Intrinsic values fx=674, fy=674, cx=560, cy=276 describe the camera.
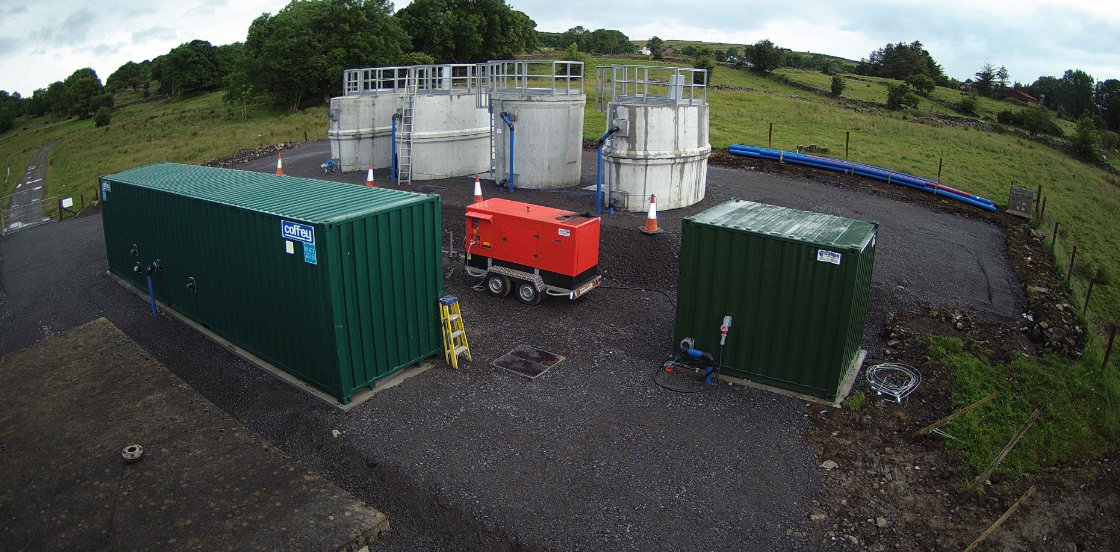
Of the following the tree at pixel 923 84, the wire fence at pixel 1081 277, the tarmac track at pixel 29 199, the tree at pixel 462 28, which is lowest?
the tarmac track at pixel 29 199

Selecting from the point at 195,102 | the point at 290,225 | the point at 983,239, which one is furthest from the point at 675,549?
the point at 195,102

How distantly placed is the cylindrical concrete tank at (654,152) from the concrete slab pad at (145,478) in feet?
40.8

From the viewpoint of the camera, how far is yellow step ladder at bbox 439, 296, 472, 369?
1090 cm

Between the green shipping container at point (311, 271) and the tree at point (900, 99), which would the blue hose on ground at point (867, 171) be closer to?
the green shipping container at point (311, 271)

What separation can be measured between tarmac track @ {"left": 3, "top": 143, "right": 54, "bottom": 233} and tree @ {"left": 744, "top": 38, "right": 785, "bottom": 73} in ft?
178

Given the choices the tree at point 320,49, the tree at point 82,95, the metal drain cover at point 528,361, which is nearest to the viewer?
the metal drain cover at point 528,361

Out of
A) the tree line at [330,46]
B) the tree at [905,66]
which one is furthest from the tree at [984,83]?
the tree line at [330,46]

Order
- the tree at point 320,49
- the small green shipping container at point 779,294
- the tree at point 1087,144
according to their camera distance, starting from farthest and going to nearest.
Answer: the tree at point 320,49, the tree at point 1087,144, the small green shipping container at point 779,294

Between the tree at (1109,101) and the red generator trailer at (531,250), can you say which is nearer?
the red generator trailer at (531,250)

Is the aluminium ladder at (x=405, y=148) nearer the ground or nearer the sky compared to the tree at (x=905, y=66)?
nearer the ground

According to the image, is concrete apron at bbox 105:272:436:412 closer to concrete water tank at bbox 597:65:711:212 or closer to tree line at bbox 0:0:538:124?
concrete water tank at bbox 597:65:711:212

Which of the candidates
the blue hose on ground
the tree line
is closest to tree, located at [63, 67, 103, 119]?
the tree line

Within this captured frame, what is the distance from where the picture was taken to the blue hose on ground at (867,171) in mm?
22094

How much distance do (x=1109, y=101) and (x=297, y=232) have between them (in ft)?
329
